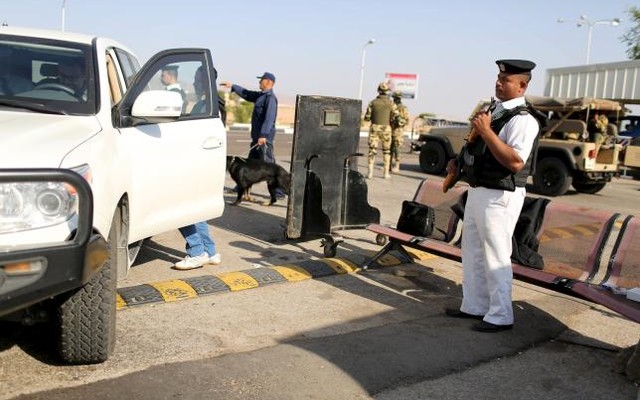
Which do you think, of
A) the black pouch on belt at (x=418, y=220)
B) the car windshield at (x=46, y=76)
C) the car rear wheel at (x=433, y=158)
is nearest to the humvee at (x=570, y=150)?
the car rear wheel at (x=433, y=158)

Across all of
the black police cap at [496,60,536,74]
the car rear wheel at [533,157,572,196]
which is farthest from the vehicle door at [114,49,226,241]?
the car rear wheel at [533,157,572,196]

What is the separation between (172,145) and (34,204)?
1783 mm

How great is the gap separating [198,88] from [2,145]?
2.42m

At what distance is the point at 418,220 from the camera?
581 cm

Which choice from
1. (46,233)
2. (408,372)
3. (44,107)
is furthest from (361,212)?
(46,233)

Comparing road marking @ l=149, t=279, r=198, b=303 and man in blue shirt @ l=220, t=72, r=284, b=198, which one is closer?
road marking @ l=149, t=279, r=198, b=303

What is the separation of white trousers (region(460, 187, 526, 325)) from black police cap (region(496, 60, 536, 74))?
769 millimetres

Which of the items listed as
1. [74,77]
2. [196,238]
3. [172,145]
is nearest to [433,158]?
[196,238]

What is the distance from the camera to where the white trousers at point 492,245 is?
4.30m

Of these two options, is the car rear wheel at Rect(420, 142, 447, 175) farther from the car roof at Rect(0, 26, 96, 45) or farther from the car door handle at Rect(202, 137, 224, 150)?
the car roof at Rect(0, 26, 96, 45)

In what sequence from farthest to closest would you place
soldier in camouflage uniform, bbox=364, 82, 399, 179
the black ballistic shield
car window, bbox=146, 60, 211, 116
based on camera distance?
→ soldier in camouflage uniform, bbox=364, 82, 399, 179 < the black ballistic shield < car window, bbox=146, 60, 211, 116

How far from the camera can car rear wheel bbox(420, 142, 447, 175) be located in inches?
639

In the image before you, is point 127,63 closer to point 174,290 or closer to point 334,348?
point 174,290

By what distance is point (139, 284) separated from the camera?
5086 millimetres
